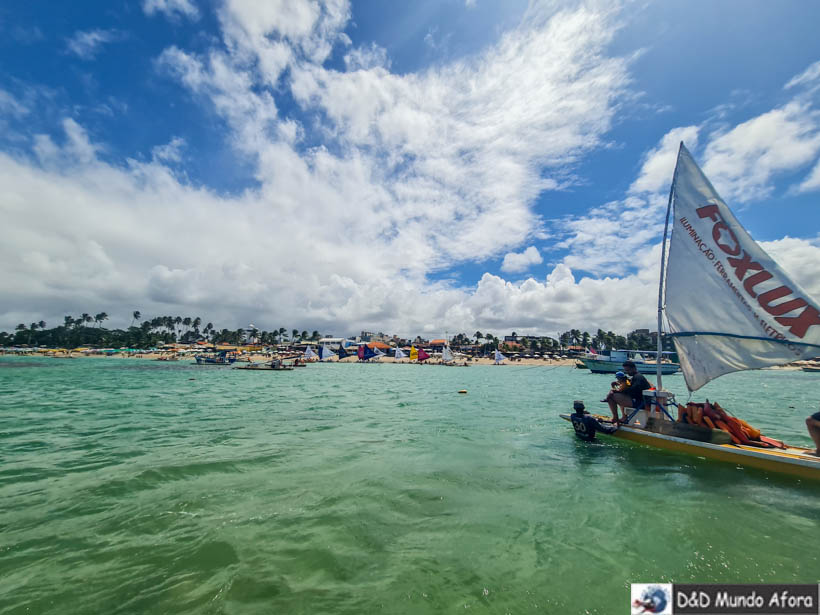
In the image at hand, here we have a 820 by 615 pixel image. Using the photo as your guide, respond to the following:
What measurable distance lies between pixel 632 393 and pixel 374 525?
40.2ft

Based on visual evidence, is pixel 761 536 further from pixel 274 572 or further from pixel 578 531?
pixel 274 572

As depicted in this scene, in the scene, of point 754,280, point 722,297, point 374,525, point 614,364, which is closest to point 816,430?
point 722,297

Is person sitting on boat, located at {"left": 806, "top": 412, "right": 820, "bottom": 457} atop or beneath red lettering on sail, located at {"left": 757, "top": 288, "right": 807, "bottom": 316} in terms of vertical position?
beneath

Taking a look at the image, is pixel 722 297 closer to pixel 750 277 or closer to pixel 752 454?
pixel 750 277

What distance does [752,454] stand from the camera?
1053 centimetres

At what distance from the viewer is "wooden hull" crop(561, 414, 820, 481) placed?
383 inches

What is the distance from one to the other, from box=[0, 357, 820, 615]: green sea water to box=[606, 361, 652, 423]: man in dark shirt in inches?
68.0

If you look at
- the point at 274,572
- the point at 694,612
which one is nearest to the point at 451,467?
the point at 274,572

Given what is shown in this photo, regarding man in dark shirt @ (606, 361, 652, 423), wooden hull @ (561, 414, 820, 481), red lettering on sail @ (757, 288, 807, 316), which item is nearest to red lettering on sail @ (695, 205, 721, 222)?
red lettering on sail @ (757, 288, 807, 316)

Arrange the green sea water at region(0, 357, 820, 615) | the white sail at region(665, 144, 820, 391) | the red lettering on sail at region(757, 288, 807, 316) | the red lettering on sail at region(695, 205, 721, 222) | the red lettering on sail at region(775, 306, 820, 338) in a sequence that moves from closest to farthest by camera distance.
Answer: the green sea water at region(0, 357, 820, 615) < the red lettering on sail at region(775, 306, 820, 338) < the red lettering on sail at region(757, 288, 807, 316) < the white sail at region(665, 144, 820, 391) < the red lettering on sail at region(695, 205, 721, 222)

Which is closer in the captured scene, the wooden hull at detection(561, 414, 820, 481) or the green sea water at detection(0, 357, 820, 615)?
the green sea water at detection(0, 357, 820, 615)

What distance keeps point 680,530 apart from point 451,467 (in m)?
5.98

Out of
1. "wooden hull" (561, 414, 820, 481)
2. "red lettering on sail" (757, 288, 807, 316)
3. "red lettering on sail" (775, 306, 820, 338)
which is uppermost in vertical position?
"red lettering on sail" (757, 288, 807, 316)

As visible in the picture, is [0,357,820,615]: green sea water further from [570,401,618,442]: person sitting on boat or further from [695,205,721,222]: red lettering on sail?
[695,205,721,222]: red lettering on sail
